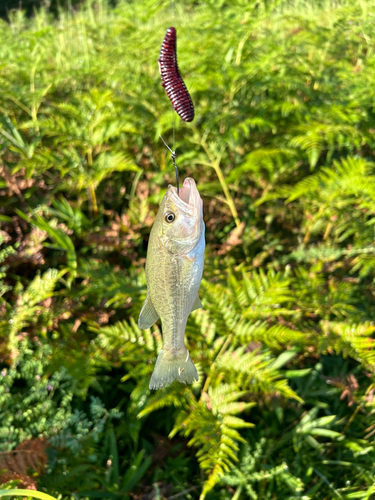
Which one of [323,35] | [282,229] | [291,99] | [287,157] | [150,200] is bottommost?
[282,229]

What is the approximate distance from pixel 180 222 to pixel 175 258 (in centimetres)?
9

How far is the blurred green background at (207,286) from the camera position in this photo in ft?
7.18

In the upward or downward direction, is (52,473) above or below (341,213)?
below

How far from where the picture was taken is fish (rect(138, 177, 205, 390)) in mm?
909

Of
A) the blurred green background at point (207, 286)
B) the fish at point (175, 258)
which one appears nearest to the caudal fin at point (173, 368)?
the fish at point (175, 258)

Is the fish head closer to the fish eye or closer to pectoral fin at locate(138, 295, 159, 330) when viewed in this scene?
the fish eye

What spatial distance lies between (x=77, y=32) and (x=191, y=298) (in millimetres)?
4957

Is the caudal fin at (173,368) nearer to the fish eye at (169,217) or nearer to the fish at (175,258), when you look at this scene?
the fish at (175,258)

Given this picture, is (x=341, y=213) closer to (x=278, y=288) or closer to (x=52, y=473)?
(x=278, y=288)

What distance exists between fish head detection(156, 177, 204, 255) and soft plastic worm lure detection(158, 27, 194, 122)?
17 cm

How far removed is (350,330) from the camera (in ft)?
7.60

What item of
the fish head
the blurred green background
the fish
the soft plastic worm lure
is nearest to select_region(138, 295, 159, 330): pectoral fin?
the fish

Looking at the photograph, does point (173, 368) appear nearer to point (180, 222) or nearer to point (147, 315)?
point (147, 315)

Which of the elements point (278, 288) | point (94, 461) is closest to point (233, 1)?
point (278, 288)
